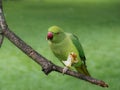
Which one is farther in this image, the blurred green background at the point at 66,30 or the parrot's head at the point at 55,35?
the blurred green background at the point at 66,30

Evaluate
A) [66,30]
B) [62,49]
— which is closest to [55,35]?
[62,49]

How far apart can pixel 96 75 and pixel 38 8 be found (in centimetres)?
201

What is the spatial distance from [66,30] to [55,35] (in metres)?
3.04

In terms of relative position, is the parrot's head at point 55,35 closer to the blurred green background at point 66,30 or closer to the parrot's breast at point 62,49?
the parrot's breast at point 62,49

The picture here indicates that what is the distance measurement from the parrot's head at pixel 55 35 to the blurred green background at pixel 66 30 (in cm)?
184

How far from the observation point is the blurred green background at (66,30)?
2.39 meters

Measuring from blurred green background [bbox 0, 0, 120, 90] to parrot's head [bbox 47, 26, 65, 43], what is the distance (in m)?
1.84

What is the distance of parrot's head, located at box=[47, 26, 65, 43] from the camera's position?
16.4 inches

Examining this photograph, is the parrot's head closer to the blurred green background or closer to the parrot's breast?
the parrot's breast

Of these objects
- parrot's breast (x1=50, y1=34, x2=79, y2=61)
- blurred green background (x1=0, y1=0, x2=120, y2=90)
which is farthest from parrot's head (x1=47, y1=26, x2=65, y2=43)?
blurred green background (x1=0, y1=0, x2=120, y2=90)

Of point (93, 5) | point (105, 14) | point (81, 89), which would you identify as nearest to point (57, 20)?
point (105, 14)

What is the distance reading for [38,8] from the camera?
437 cm

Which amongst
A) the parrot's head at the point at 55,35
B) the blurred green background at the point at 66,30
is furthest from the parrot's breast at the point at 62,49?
the blurred green background at the point at 66,30

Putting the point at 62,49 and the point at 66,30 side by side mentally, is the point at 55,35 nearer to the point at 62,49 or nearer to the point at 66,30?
the point at 62,49
